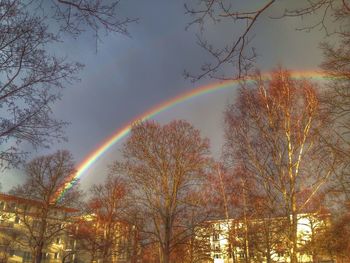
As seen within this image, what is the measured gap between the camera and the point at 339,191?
1134 centimetres

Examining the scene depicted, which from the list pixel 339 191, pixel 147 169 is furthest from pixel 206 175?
pixel 339 191

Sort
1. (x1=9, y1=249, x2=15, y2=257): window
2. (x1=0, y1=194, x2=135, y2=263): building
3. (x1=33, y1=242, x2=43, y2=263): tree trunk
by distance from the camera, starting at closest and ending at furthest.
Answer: (x1=33, y1=242, x2=43, y2=263): tree trunk < (x1=0, y1=194, x2=135, y2=263): building < (x1=9, y1=249, x2=15, y2=257): window

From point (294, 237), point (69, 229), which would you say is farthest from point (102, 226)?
point (294, 237)

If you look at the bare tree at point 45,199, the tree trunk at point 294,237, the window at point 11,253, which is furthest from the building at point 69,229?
the window at point 11,253

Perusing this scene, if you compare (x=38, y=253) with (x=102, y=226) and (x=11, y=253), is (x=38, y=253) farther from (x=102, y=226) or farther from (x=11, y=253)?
(x=11, y=253)

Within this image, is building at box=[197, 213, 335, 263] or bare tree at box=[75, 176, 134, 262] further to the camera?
bare tree at box=[75, 176, 134, 262]

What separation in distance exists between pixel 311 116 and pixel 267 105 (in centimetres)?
186

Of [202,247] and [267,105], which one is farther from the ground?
[267,105]

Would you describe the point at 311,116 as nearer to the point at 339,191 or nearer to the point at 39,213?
the point at 339,191

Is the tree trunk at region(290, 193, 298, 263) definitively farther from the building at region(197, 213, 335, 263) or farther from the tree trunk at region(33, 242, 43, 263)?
the tree trunk at region(33, 242, 43, 263)

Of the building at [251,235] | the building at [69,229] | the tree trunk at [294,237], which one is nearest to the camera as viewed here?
the tree trunk at [294,237]

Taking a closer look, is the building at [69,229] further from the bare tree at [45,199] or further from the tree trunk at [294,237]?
the tree trunk at [294,237]

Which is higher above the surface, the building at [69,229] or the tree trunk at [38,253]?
the building at [69,229]

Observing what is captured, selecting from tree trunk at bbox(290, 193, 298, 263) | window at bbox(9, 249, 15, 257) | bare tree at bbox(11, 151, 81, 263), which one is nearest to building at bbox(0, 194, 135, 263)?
bare tree at bbox(11, 151, 81, 263)
